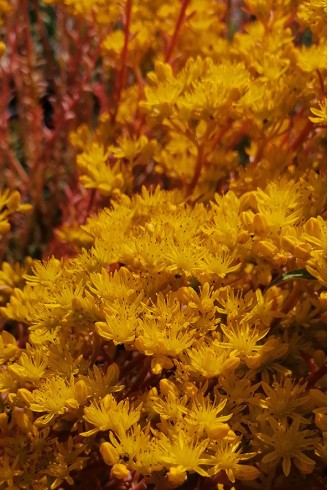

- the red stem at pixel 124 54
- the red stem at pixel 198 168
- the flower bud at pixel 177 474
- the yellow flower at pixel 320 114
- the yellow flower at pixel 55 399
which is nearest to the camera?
the flower bud at pixel 177 474

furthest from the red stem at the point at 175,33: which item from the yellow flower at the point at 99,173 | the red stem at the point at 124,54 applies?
the yellow flower at the point at 99,173

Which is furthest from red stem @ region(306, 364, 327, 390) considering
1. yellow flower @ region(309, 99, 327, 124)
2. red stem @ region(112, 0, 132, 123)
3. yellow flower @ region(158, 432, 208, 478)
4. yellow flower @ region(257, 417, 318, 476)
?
red stem @ region(112, 0, 132, 123)

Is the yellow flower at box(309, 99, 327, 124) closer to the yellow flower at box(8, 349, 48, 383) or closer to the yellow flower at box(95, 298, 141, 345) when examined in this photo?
the yellow flower at box(95, 298, 141, 345)

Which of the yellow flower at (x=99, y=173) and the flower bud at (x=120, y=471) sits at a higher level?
the yellow flower at (x=99, y=173)

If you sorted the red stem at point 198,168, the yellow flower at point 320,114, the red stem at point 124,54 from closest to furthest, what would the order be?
the yellow flower at point 320,114 → the red stem at point 198,168 → the red stem at point 124,54

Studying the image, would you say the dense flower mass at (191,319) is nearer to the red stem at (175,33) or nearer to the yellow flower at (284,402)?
the yellow flower at (284,402)

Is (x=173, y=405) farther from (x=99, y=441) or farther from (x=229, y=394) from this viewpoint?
(x=99, y=441)

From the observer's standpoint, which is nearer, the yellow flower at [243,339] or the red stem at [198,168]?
the yellow flower at [243,339]

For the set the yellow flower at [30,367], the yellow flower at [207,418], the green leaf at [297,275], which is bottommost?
the yellow flower at [30,367]

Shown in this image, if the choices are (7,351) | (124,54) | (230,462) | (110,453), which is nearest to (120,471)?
(110,453)

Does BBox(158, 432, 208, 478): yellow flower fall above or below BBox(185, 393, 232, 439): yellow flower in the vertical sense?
below

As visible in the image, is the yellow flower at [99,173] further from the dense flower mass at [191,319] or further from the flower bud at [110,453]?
the flower bud at [110,453]

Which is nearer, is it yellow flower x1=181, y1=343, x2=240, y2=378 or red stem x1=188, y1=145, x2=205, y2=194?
yellow flower x1=181, y1=343, x2=240, y2=378
